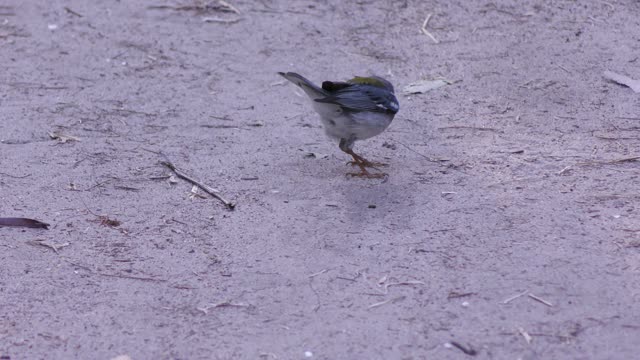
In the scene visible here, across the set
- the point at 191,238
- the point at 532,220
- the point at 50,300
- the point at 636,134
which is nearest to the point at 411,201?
the point at 532,220

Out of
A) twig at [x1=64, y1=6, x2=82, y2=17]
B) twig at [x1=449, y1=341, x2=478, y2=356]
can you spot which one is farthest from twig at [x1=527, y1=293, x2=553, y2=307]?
twig at [x1=64, y1=6, x2=82, y2=17]

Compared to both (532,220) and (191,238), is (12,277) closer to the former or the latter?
(191,238)

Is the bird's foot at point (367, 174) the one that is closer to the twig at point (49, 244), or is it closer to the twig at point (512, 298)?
the twig at point (512, 298)

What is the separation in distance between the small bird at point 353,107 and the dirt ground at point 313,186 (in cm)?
29

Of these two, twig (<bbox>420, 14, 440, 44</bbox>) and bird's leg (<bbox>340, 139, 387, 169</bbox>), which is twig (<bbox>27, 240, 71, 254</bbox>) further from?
twig (<bbox>420, 14, 440, 44</bbox>)

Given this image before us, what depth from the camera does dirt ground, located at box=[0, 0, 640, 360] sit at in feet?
14.5

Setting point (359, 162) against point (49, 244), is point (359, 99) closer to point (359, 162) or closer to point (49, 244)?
point (359, 162)

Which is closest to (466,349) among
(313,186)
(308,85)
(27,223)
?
(313,186)

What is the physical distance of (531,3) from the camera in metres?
8.47

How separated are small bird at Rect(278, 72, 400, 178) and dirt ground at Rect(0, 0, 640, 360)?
A: 29 cm

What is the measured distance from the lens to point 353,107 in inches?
237

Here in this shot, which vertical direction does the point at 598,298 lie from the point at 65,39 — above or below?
above

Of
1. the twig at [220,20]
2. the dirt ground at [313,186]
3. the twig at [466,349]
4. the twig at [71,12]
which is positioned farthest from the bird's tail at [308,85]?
the twig at [71,12]

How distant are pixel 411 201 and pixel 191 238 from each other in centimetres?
146
